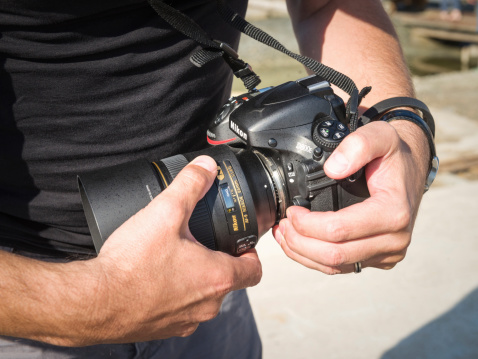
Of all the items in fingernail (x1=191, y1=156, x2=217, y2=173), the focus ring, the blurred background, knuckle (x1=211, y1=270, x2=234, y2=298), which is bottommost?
the blurred background

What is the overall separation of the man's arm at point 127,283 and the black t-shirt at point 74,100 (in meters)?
0.21

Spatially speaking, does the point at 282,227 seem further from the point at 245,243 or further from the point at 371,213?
the point at 371,213

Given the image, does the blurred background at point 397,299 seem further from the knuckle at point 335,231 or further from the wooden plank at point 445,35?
the wooden plank at point 445,35

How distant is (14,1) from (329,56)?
76cm

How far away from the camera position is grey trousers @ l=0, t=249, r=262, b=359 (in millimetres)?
1021

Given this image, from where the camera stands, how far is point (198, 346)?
1263 millimetres

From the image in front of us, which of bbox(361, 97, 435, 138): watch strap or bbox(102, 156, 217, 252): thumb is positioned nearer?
bbox(102, 156, 217, 252): thumb

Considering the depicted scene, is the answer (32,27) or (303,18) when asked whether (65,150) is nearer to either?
(32,27)

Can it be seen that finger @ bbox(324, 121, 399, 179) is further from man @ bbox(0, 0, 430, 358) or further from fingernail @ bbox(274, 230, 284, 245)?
fingernail @ bbox(274, 230, 284, 245)

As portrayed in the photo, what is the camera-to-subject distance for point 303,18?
1426 mm

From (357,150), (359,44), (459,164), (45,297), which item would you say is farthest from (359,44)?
(459,164)

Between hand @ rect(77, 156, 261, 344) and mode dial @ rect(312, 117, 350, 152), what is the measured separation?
0.24 meters

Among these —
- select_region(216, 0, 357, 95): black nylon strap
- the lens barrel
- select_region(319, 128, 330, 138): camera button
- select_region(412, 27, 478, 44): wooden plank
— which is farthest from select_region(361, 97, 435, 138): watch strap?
select_region(412, 27, 478, 44): wooden plank

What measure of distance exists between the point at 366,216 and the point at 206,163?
312 mm
